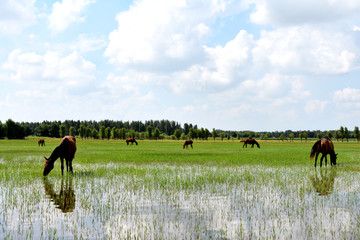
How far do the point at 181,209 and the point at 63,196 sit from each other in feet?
18.8

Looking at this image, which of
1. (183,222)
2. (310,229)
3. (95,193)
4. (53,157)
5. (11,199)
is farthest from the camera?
(53,157)

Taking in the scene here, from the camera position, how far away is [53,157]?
18781mm

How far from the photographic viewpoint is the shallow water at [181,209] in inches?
324

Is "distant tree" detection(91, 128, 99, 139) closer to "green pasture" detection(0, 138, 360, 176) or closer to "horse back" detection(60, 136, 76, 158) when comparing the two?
"green pasture" detection(0, 138, 360, 176)

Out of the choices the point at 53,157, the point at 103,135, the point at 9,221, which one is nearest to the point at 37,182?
the point at 53,157

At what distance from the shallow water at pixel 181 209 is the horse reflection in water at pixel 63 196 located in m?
0.04

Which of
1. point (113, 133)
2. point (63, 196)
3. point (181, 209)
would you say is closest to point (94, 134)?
point (113, 133)

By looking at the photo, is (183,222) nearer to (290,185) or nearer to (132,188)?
(132,188)

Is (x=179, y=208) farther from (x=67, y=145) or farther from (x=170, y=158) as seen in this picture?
(x=170, y=158)

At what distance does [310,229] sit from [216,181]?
8.65 m

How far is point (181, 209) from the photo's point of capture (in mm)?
10609

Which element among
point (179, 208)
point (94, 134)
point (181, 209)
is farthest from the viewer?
point (94, 134)

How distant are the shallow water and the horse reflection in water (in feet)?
0.12

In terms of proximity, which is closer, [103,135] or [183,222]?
[183,222]
